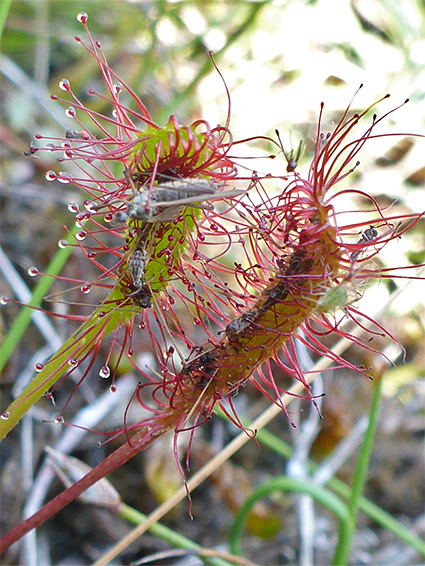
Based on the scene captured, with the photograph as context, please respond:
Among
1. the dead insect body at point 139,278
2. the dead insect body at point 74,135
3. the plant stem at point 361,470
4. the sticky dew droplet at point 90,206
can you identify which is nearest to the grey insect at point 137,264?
the dead insect body at point 139,278

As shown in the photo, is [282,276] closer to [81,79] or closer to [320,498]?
[320,498]

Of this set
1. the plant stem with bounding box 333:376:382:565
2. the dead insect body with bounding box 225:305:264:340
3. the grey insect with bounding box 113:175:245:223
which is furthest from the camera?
the plant stem with bounding box 333:376:382:565

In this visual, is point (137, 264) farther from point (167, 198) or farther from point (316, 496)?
point (316, 496)

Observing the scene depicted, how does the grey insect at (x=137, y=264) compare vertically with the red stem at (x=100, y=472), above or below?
above

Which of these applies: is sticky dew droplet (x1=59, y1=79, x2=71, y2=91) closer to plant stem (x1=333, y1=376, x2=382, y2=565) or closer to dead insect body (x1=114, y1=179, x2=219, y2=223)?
dead insect body (x1=114, y1=179, x2=219, y2=223)

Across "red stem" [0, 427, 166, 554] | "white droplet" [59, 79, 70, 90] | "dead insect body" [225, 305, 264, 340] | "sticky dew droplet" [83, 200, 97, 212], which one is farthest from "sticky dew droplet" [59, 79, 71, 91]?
"red stem" [0, 427, 166, 554]

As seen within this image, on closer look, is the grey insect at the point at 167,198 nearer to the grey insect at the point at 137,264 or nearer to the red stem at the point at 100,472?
the grey insect at the point at 137,264

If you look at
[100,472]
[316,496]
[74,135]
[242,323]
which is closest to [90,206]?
→ [74,135]

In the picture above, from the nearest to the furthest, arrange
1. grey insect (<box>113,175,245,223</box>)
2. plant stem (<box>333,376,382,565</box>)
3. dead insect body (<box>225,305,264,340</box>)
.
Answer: grey insect (<box>113,175,245,223</box>) < dead insect body (<box>225,305,264,340</box>) < plant stem (<box>333,376,382,565</box>)
